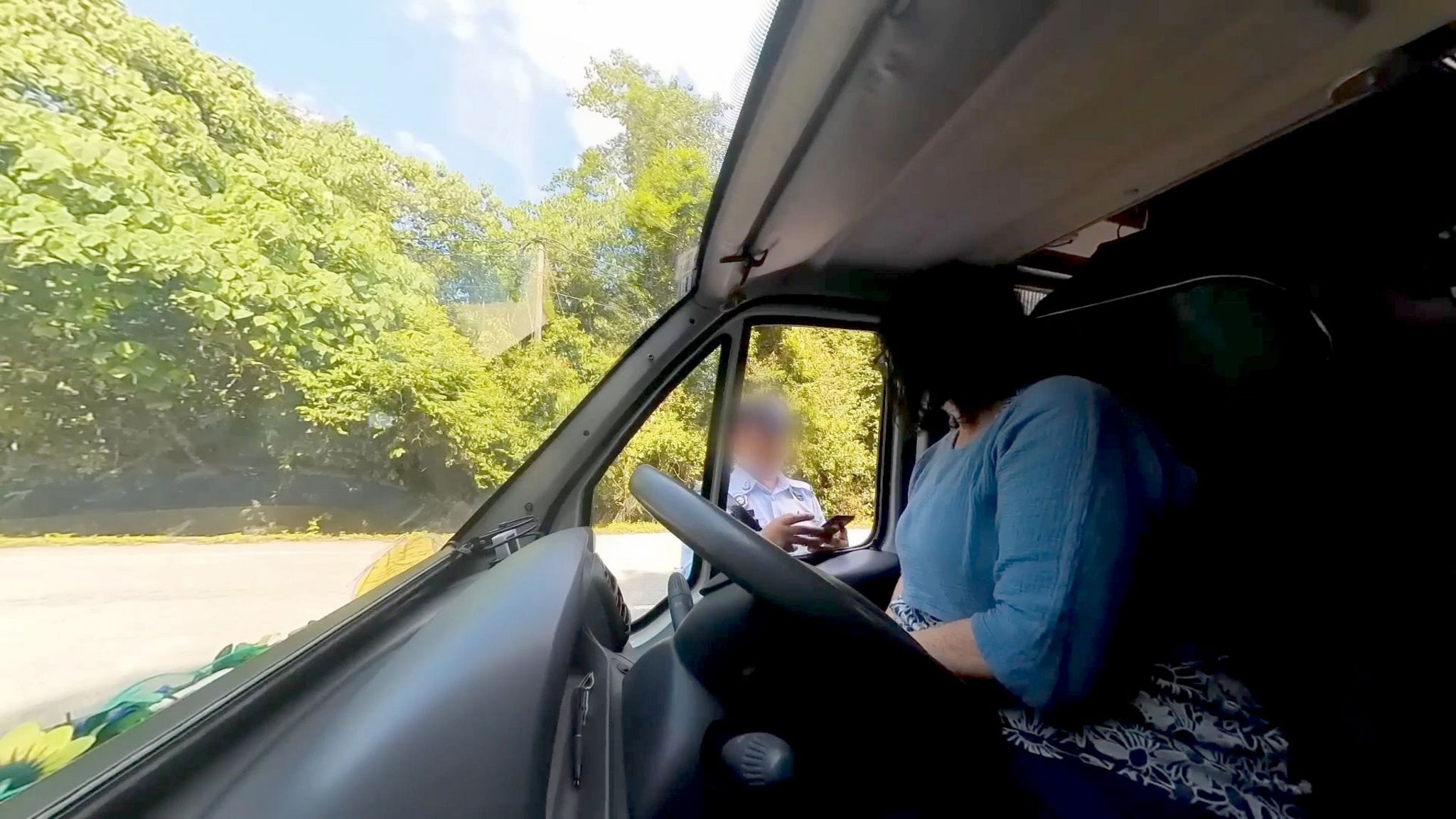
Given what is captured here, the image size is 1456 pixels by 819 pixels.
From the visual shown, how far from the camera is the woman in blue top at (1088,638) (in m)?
0.81

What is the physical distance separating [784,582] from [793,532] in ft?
5.18

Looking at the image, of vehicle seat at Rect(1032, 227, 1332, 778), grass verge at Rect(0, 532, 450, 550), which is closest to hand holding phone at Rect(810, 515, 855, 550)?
vehicle seat at Rect(1032, 227, 1332, 778)

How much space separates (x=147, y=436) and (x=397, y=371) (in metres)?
0.45

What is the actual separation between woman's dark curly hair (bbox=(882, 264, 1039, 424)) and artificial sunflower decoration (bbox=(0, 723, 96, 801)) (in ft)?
4.57

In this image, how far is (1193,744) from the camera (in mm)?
854

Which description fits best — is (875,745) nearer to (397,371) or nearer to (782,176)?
(397,371)

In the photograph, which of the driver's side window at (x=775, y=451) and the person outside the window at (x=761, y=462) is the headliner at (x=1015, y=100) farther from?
the person outside the window at (x=761, y=462)

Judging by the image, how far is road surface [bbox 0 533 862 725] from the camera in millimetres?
560

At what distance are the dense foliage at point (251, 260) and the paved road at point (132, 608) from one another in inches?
4.0

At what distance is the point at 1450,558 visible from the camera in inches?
33.2

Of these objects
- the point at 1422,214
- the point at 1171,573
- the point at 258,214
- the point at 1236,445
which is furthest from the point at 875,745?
the point at 1422,214

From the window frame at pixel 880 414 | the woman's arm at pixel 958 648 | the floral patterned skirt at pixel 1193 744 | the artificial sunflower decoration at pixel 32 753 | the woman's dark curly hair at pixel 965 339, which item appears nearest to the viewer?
the artificial sunflower decoration at pixel 32 753

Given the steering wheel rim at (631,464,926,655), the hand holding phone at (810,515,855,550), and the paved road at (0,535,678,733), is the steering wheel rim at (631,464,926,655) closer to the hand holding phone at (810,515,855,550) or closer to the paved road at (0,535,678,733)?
the paved road at (0,535,678,733)

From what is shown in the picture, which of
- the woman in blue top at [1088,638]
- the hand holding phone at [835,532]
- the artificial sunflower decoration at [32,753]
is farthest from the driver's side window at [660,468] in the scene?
the artificial sunflower decoration at [32,753]
